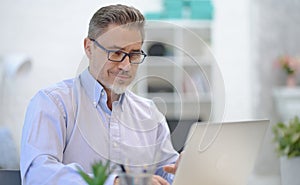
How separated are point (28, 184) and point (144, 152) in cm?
30

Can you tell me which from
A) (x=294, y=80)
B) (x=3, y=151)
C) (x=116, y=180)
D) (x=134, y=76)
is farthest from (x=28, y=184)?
(x=294, y=80)

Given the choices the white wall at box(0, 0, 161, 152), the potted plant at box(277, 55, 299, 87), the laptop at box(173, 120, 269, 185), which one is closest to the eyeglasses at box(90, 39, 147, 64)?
the laptop at box(173, 120, 269, 185)

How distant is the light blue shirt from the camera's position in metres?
1.33

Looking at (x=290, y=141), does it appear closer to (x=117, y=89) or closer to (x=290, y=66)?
(x=117, y=89)

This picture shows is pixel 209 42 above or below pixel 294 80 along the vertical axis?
above

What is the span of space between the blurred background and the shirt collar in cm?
251

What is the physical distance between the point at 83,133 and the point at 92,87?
0.60 ft

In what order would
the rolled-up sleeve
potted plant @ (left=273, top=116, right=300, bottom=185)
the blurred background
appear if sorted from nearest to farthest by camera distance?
1. the rolled-up sleeve
2. potted plant @ (left=273, top=116, right=300, bottom=185)
3. the blurred background

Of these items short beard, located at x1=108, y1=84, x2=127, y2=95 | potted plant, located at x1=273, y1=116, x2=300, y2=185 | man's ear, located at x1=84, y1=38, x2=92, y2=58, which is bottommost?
potted plant, located at x1=273, y1=116, x2=300, y2=185

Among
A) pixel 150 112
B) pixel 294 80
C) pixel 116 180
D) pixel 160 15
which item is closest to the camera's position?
pixel 116 180

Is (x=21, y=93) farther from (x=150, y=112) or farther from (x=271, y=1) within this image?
(x=150, y=112)

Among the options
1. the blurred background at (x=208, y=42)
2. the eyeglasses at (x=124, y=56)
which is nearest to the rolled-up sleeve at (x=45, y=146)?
the eyeglasses at (x=124, y=56)

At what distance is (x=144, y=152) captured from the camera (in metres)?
1.42

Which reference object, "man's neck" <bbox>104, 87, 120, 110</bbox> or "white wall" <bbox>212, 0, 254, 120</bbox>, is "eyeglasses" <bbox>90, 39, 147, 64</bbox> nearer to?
"man's neck" <bbox>104, 87, 120, 110</bbox>
